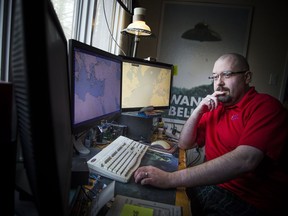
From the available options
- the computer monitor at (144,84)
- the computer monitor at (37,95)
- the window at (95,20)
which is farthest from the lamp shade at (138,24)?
the computer monitor at (37,95)

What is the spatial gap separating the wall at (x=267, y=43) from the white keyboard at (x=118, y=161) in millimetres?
1942

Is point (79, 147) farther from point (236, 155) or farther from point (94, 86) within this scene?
point (236, 155)

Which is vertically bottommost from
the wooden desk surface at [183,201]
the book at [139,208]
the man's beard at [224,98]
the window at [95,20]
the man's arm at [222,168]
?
the wooden desk surface at [183,201]

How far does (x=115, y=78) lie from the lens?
1338mm

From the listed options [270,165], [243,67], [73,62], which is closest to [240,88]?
[243,67]

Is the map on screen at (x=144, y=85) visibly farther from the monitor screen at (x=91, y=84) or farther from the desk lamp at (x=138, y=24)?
the desk lamp at (x=138, y=24)

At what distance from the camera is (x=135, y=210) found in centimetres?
71

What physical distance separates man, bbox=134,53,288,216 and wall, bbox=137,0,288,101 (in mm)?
1456

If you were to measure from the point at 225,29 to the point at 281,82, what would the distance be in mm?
846

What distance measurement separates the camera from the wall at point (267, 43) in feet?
8.55

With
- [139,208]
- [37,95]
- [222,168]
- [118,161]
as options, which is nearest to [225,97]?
[222,168]

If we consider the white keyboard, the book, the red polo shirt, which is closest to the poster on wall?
the red polo shirt

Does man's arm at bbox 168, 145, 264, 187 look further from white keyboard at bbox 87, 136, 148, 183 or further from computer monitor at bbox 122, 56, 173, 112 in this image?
computer monitor at bbox 122, 56, 173, 112

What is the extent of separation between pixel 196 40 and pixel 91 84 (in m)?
1.99
